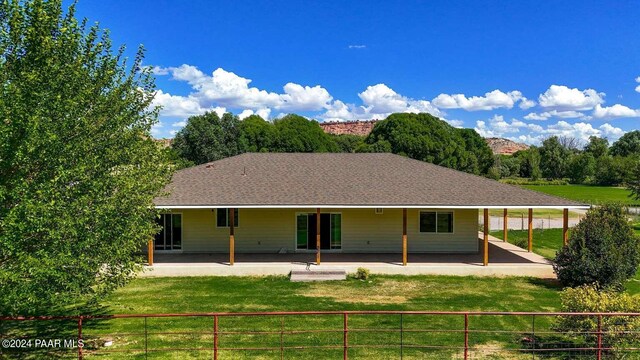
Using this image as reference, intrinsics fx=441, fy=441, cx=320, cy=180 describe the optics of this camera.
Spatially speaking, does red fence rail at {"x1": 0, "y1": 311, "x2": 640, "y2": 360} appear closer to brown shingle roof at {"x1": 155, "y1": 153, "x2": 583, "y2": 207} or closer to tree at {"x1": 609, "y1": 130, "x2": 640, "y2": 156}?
brown shingle roof at {"x1": 155, "y1": 153, "x2": 583, "y2": 207}

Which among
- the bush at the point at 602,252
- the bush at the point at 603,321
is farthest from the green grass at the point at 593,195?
the bush at the point at 603,321

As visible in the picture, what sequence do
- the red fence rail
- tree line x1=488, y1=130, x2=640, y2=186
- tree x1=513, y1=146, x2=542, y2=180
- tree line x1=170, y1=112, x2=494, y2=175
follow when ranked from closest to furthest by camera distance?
the red fence rail, tree line x1=170, y1=112, x2=494, y2=175, tree line x1=488, y1=130, x2=640, y2=186, tree x1=513, y1=146, x2=542, y2=180

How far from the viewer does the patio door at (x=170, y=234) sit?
65.4ft

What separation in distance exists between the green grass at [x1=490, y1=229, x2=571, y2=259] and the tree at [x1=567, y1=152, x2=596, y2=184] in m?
66.3

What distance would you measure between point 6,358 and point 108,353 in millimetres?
2044

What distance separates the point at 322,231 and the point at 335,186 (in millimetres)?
2395

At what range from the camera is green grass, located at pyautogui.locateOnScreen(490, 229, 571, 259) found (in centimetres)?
2170

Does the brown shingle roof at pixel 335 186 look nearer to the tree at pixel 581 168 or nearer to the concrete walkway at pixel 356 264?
the concrete walkway at pixel 356 264

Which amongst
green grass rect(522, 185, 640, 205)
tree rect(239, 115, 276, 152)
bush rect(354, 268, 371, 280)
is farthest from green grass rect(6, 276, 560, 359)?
tree rect(239, 115, 276, 152)

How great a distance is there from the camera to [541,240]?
2569 cm

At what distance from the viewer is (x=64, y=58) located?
8.55 meters

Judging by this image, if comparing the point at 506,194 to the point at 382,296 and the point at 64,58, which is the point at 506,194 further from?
the point at 64,58

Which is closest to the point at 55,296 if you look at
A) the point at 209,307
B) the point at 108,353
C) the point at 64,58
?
the point at 108,353

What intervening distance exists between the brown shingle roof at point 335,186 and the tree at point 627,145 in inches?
3908
